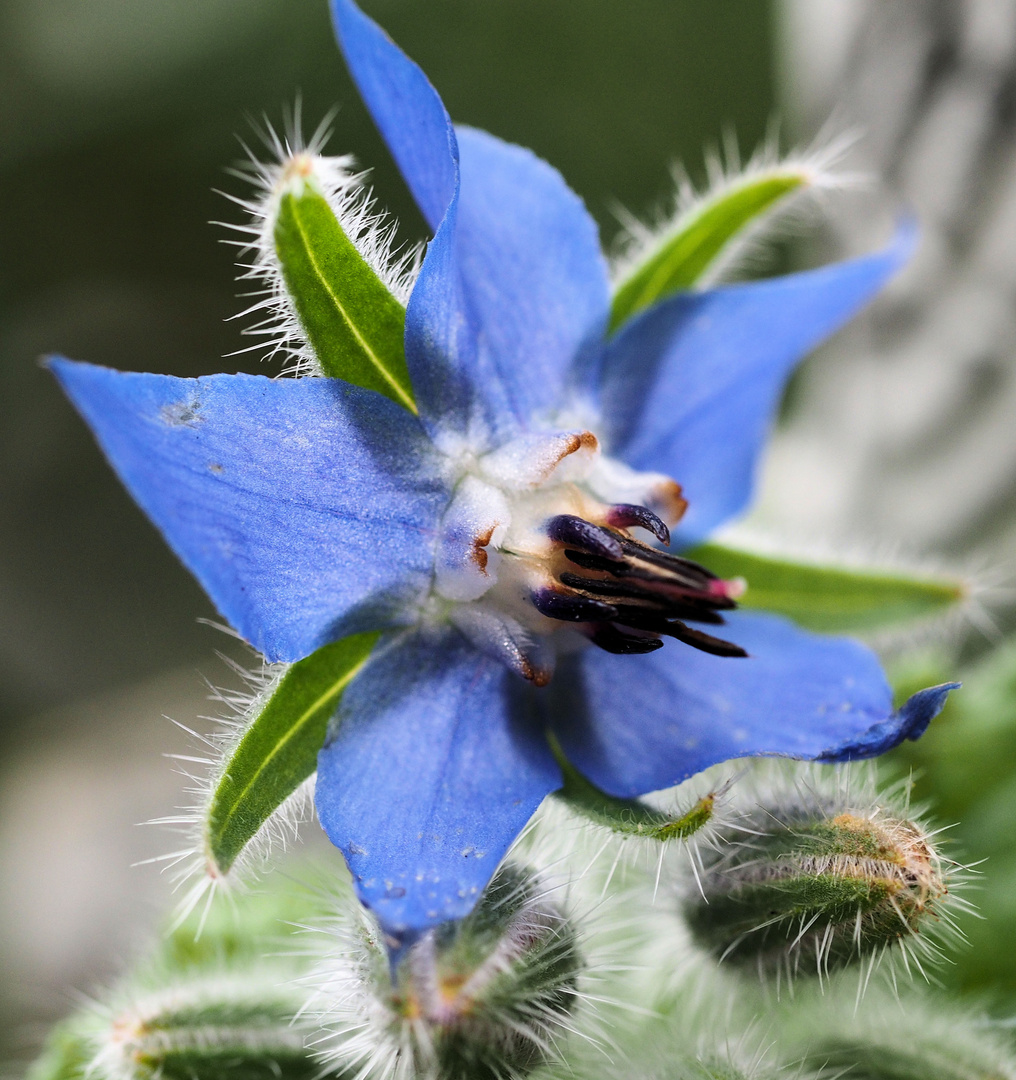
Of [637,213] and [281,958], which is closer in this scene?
[281,958]

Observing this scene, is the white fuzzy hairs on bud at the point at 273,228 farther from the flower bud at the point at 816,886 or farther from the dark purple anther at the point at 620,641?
the flower bud at the point at 816,886

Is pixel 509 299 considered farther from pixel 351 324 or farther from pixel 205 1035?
pixel 205 1035

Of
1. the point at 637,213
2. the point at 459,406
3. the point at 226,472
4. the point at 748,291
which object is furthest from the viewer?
the point at 637,213

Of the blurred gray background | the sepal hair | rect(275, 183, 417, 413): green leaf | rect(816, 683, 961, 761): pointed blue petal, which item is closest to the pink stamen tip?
rect(816, 683, 961, 761): pointed blue petal

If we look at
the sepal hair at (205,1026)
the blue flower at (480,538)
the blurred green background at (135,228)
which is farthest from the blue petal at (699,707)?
the blurred green background at (135,228)

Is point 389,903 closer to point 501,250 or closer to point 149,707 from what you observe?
point 501,250

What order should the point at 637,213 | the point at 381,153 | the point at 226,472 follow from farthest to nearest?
the point at 637,213
the point at 381,153
the point at 226,472

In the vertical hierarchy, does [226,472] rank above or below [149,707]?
below

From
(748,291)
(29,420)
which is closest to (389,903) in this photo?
(748,291)
